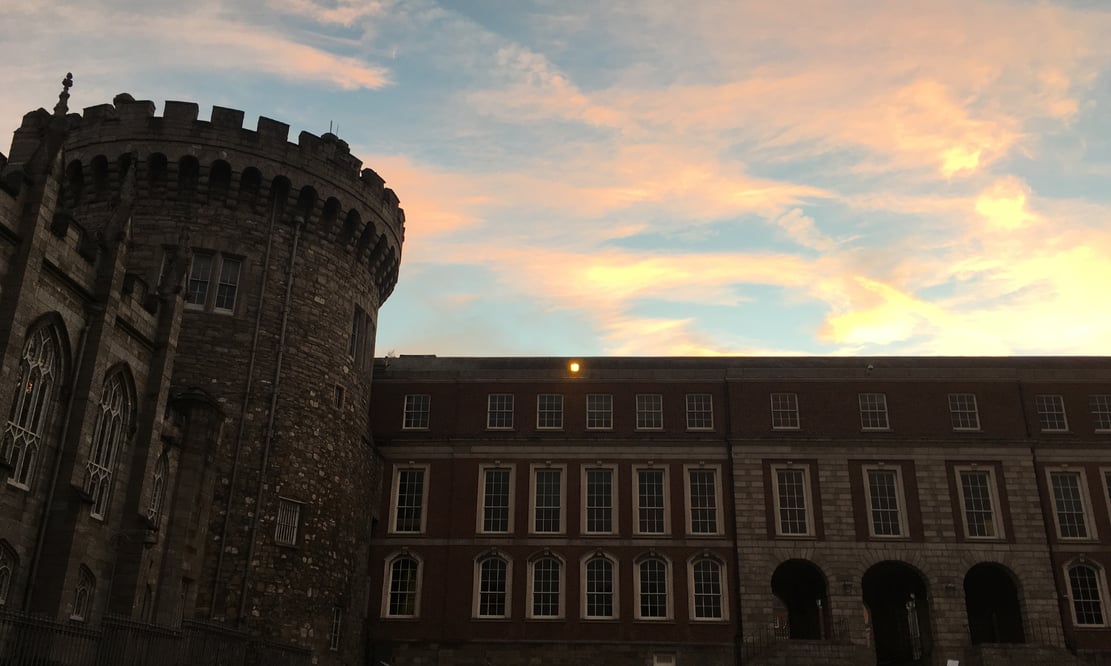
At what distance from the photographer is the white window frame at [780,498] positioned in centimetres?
3994

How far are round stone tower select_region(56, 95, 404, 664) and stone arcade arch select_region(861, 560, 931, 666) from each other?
2348cm

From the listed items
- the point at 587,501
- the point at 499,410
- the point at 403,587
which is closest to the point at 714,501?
the point at 587,501

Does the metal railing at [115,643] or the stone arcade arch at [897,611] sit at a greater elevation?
the stone arcade arch at [897,611]

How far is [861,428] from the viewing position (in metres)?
41.8

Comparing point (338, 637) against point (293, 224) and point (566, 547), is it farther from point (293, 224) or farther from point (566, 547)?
point (293, 224)

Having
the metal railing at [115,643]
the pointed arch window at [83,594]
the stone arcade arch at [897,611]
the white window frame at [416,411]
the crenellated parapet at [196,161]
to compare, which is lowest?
the metal railing at [115,643]

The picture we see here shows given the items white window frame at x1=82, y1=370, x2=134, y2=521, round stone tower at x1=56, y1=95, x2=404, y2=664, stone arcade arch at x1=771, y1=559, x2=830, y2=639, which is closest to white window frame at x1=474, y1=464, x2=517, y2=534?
round stone tower at x1=56, y1=95, x2=404, y2=664

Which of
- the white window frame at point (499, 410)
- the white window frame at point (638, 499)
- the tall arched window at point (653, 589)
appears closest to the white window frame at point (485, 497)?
the white window frame at point (499, 410)

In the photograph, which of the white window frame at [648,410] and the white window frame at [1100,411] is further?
the white window frame at [648,410]

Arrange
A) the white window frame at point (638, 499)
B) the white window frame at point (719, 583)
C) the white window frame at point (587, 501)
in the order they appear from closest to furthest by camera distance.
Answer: the white window frame at point (719, 583) < the white window frame at point (638, 499) < the white window frame at point (587, 501)

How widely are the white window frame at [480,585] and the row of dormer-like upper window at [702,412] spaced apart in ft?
18.6

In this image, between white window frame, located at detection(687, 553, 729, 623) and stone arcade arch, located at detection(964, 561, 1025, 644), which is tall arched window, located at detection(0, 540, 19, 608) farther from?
stone arcade arch, located at detection(964, 561, 1025, 644)

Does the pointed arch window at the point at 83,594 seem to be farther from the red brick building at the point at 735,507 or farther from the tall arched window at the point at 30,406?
the red brick building at the point at 735,507

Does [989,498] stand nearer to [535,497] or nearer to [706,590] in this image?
[706,590]
